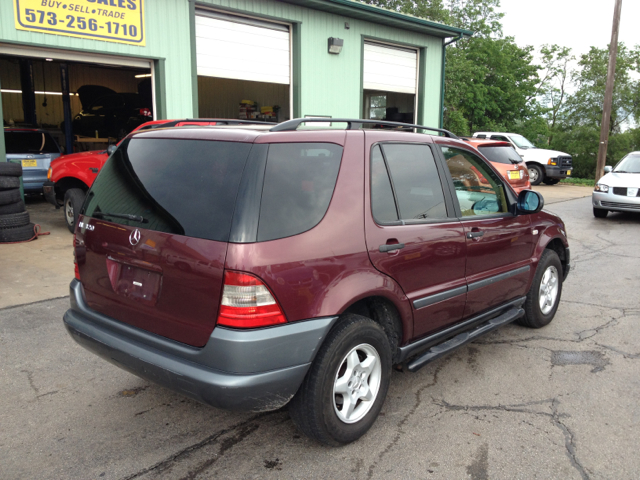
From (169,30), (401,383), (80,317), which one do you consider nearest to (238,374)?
(80,317)

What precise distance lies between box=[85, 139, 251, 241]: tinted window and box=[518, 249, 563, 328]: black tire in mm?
3217

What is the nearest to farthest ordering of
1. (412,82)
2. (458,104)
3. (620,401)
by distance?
1. (620,401)
2. (412,82)
3. (458,104)

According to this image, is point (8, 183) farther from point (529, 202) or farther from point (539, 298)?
point (539, 298)

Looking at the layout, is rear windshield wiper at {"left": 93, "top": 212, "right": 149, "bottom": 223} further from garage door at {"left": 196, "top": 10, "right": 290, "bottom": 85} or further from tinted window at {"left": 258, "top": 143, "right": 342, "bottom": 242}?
garage door at {"left": 196, "top": 10, "right": 290, "bottom": 85}

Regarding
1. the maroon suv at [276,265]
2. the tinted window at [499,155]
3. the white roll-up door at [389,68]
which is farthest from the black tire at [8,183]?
the tinted window at [499,155]

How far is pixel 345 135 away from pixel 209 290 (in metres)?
1.22

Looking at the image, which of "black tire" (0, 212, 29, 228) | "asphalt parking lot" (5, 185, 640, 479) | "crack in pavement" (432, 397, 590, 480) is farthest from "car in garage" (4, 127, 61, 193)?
"crack in pavement" (432, 397, 590, 480)

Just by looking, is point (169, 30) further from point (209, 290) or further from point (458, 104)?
point (458, 104)

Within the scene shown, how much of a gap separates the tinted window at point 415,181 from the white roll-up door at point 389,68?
35.3 ft

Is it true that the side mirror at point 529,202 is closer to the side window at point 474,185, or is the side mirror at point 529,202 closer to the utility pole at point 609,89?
the side window at point 474,185

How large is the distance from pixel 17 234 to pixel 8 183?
798 mm

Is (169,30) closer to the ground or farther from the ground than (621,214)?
farther from the ground

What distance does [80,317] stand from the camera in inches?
133

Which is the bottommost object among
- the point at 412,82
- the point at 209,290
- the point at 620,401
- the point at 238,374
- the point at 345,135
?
the point at 620,401
